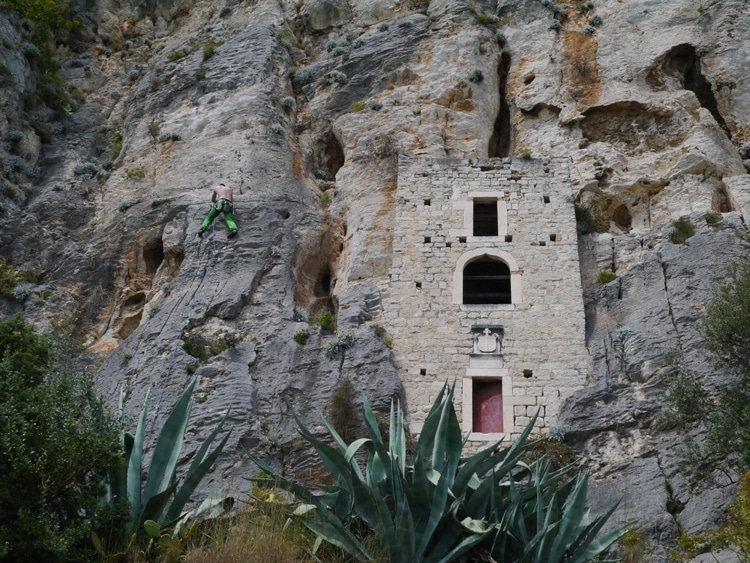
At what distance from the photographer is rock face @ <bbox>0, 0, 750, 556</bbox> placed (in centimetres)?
1644

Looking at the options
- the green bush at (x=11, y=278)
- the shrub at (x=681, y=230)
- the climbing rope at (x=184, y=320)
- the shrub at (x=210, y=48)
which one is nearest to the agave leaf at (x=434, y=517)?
the climbing rope at (x=184, y=320)

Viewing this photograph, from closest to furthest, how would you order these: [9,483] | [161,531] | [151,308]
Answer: [9,483] < [161,531] < [151,308]

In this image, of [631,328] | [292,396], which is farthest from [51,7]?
[631,328]

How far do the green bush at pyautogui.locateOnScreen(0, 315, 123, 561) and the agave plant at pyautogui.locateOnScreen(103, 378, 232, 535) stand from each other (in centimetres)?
30

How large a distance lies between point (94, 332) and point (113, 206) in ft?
12.3

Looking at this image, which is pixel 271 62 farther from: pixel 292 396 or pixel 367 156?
A: pixel 292 396

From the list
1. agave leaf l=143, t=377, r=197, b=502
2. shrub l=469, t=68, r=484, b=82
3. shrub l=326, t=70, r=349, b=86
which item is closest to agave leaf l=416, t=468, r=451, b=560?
agave leaf l=143, t=377, r=197, b=502

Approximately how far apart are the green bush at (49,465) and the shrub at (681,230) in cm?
1212

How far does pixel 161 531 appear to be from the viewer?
10375 mm

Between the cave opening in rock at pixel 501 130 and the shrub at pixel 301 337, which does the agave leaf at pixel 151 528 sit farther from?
the cave opening in rock at pixel 501 130

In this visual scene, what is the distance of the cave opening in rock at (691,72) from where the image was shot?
76.9 feet

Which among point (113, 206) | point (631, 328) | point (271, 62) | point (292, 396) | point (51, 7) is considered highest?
point (51, 7)

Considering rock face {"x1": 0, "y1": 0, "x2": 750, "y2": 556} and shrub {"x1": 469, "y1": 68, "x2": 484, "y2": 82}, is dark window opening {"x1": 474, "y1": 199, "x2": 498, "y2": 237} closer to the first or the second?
rock face {"x1": 0, "y1": 0, "x2": 750, "y2": 556}

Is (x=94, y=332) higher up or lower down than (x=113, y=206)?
lower down
